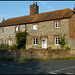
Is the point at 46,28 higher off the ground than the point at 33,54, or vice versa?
the point at 46,28

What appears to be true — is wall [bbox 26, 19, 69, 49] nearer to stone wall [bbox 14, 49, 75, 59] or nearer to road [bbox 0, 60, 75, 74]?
stone wall [bbox 14, 49, 75, 59]

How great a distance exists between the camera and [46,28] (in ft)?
92.1

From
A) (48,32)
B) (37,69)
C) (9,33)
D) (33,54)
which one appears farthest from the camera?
(9,33)

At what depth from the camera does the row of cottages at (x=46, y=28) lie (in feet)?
83.1

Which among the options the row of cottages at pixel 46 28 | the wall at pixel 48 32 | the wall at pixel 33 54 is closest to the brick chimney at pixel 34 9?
the row of cottages at pixel 46 28

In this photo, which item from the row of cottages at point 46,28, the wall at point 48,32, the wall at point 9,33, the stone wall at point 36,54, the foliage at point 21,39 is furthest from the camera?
the wall at point 9,33

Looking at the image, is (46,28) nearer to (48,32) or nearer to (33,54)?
(48,32)

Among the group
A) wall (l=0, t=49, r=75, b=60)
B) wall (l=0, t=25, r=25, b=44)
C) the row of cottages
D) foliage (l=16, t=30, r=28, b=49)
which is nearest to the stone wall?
wall (l=0, t=49, r=75, b=60)

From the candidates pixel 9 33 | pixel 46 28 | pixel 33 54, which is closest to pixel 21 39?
pixel 46 28

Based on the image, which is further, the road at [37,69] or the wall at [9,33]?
the wall at [9,33]

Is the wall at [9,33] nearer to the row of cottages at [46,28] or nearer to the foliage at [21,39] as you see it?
the row of cottages at [46,28]

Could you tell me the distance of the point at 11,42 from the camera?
111 ft

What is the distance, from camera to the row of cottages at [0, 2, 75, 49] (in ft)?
83.1

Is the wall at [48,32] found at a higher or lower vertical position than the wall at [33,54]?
higher
